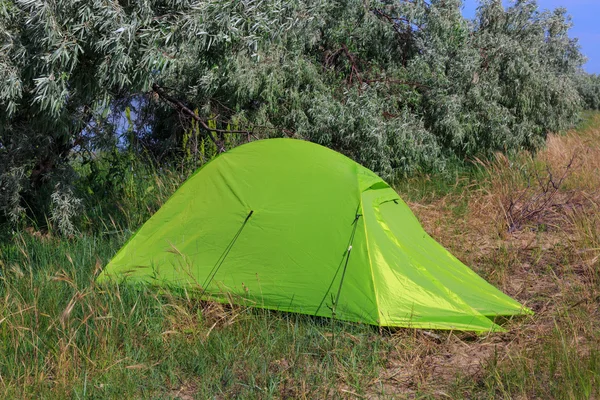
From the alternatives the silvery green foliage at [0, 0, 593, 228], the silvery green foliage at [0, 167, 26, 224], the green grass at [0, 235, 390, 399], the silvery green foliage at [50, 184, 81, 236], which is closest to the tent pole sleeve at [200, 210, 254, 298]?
the green grass at [0, 235, 390, 399]

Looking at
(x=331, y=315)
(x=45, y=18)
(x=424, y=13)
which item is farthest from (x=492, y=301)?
(x=424, y=13)

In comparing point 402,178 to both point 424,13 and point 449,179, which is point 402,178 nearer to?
point 449,179

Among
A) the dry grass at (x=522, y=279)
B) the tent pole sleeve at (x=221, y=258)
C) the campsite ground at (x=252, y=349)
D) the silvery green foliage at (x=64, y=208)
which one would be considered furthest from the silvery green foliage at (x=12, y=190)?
the dry grass at (x=522, y=279)

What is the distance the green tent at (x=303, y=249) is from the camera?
15.3ft

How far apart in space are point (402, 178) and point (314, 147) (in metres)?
3.99

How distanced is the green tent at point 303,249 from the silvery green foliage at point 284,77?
1.10 m

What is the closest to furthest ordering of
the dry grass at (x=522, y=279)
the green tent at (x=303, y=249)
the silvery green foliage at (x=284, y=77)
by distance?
the dry grass at (x=522, y=279) → the green tent at (x=303, y=249) → the silvery green foliage at (x=284, y=77)

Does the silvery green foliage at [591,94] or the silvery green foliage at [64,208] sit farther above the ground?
the silvery green foliage at [591,94]

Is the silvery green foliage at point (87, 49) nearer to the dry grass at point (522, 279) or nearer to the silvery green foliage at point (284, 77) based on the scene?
the silvery green foliage at point (284, 77)

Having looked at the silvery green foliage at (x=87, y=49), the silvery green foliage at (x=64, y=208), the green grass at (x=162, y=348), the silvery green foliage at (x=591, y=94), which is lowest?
the green grass at (x=162, y=348)

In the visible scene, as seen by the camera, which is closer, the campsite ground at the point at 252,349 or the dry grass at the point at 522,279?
the campsite ground at the point at 252,349

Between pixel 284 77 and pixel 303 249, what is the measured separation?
4.55 meters

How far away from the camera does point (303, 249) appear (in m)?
4.88

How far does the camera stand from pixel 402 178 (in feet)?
30.2
